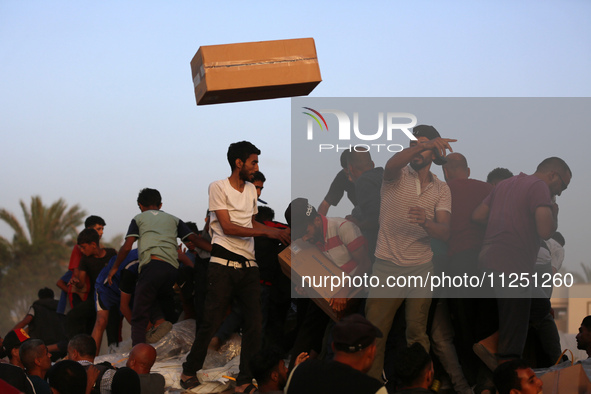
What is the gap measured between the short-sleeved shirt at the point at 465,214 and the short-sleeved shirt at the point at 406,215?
160 mm

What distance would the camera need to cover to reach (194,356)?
5574 millimetres

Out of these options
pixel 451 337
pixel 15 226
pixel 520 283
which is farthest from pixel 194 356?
pixel 15 226

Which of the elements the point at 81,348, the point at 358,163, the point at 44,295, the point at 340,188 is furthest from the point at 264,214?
the point at 44,295

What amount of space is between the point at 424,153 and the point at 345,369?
2407 millimetres

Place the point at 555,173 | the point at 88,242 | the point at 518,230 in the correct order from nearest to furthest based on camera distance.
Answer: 1. the point at 518,230
2. the point at 555,173
3. the point at 88,242

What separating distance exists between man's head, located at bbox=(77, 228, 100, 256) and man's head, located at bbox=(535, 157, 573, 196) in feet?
15.2

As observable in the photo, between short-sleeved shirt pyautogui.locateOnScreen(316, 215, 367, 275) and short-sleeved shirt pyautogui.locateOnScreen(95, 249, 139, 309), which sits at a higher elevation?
short-sleeved shirt pyautogui.locateOnScreen(316, 215, 367, 275)

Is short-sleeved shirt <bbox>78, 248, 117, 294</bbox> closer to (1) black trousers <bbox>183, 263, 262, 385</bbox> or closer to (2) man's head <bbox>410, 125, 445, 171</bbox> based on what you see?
(1) black trousers <bbox>183, 263, 262, 385</bbox>

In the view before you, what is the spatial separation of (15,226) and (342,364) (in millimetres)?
20343

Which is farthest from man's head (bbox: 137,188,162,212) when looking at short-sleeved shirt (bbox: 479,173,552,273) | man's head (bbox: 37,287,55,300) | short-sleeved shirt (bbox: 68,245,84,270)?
short-sleeved shirt (bbox: 479,173,552,273)

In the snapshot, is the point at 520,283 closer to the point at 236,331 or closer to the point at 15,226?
the point at 236,331

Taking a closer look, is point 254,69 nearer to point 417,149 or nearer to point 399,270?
point 417,149

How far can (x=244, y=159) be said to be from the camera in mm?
5672

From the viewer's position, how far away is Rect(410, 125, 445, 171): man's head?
5078 mm
